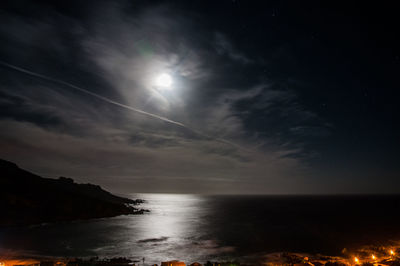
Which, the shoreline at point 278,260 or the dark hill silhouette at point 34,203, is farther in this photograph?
the dark hill silhouette at point 34,203

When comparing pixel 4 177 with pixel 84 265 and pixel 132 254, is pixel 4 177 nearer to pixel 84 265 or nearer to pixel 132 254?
pixel 132 254

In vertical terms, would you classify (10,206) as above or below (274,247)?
above

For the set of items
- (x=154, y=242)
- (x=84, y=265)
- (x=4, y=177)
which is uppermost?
(x=4, y=177)

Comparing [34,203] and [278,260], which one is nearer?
[278,260]

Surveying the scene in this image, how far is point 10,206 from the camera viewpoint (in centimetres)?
7406

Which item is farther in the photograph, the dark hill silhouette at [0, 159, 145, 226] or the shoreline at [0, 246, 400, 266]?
the dark hill silhouette at [0, 159, 145, 226]

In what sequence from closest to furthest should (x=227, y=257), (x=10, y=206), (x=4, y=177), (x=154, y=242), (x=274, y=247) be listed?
1. (x=227, y=257)
2. (x=274, y=247)
3. (x=154, y=242)
4. (x=10, y=206)
5. (x=4, y=177)

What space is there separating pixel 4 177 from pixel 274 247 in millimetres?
101060

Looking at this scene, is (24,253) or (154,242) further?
(154,242)

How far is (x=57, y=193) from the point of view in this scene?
91812 mm

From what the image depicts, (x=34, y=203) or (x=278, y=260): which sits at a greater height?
(x=34, y=203)

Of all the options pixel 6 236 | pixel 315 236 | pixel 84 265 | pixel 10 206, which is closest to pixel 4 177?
pixel 10 206

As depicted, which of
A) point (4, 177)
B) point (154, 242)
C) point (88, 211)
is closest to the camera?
point (154, 242)

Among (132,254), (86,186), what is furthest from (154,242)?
(86,186)
